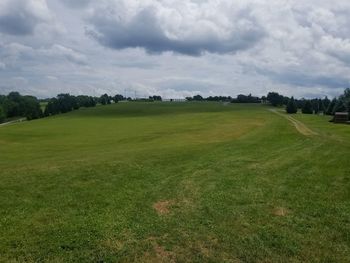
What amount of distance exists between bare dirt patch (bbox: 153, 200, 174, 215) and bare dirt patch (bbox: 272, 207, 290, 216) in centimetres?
374

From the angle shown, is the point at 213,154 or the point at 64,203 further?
the point at 213,154

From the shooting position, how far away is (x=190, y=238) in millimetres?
12258

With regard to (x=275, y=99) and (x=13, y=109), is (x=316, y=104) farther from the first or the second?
(x=13, y=109)

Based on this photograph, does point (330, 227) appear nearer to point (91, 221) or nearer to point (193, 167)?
point (91, 221)

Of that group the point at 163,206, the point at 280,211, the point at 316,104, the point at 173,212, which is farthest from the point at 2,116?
the point at 280,211

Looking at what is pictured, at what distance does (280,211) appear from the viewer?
590 inches

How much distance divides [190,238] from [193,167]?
11126 mm

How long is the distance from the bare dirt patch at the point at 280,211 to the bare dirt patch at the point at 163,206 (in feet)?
12.3

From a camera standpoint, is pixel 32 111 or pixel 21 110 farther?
pixel 21 110

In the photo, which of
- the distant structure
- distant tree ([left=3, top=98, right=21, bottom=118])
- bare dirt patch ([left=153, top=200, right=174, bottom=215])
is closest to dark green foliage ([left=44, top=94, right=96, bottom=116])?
distant tree ([left=3, top=98, right=21, bottom=118])

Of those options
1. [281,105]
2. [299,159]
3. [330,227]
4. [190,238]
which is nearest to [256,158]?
[299,159]

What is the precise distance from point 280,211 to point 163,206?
4.20 meters

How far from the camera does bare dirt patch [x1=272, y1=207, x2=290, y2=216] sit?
14.7 m

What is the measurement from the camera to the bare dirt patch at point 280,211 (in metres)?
14.7
